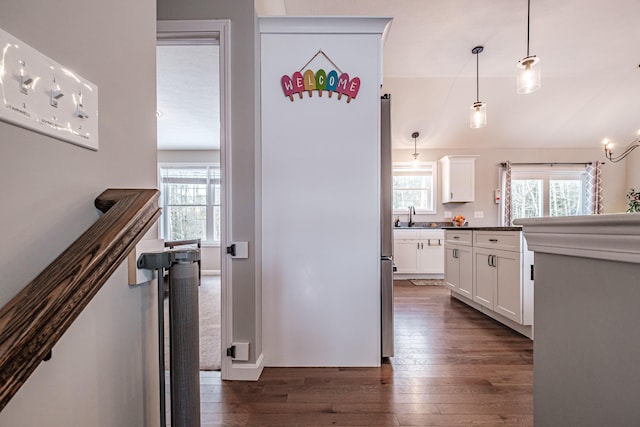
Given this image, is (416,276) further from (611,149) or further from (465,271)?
(611,149)

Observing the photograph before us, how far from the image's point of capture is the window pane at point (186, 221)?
6.26m

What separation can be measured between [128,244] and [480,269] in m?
3.39

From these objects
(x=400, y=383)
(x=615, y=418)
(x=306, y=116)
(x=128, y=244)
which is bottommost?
(x=400, y=383)

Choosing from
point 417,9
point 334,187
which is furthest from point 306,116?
point 417,9

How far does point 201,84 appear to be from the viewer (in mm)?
3992

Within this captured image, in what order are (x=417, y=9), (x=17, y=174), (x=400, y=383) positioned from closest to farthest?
(x=17, y=174) → (x=400, y=383) → (x=417, y=9)

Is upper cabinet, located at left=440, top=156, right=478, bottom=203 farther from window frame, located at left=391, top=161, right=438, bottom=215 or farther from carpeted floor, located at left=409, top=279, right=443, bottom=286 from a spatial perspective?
carpeted floor, located at left=409, top=279, right=443, bottom=286

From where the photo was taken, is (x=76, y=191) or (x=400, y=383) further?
(x=400, y=383)

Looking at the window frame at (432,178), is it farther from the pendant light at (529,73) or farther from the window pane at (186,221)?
the window pane at (186,221)

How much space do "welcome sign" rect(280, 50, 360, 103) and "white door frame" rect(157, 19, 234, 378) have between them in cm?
41

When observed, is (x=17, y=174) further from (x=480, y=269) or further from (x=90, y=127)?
(x=480, y=269)

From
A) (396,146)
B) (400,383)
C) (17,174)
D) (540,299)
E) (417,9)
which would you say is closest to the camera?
(17,174)

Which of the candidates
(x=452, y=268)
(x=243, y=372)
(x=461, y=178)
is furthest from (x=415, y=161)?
(x=243, y=372)

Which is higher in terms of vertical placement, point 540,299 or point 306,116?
point 306,116
